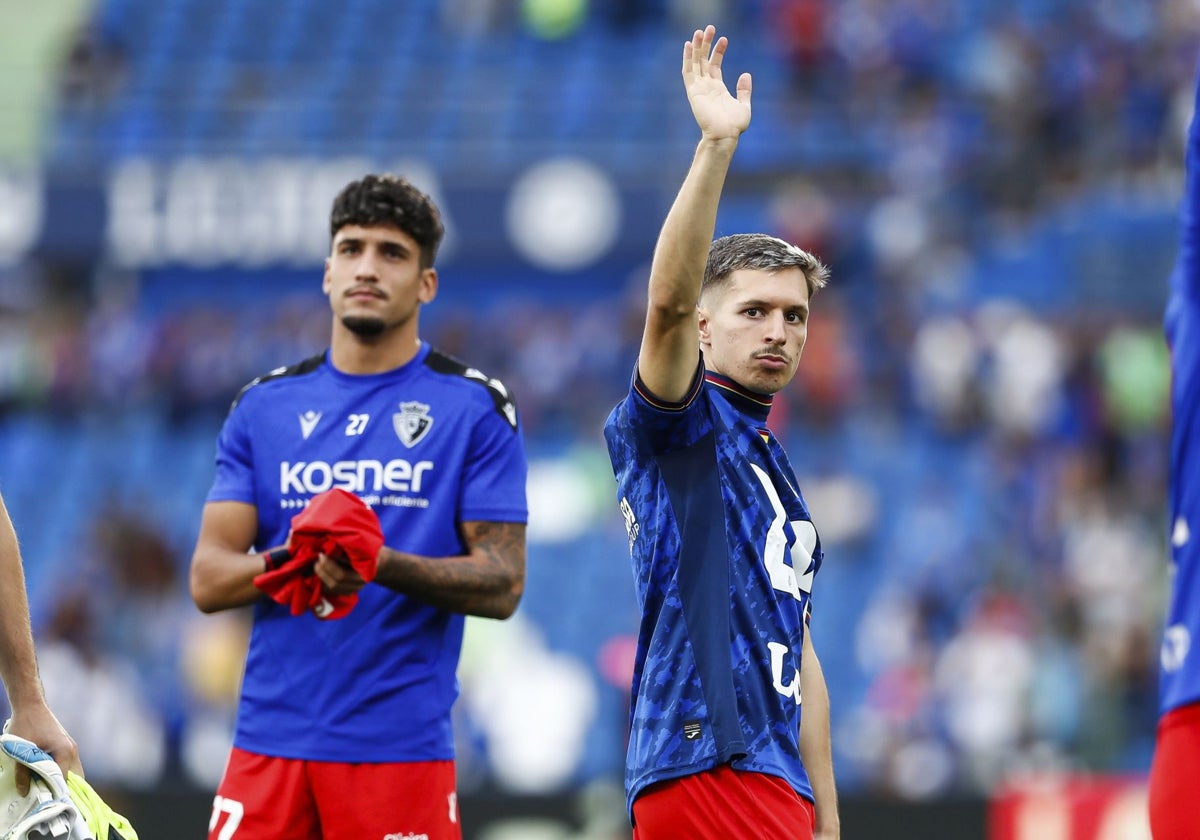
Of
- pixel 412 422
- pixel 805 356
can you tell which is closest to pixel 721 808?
pixel 412 422

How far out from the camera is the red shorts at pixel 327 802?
A: 4852 mm

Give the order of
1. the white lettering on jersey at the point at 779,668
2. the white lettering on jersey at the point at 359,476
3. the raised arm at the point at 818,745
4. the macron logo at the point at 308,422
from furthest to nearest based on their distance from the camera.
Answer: the macron logo at the point at 308,422 < the white lettering on jersey at the point at 359,476 < the raised arm at the point at 818,745 < the white lettering on jersey at the point at 779,668

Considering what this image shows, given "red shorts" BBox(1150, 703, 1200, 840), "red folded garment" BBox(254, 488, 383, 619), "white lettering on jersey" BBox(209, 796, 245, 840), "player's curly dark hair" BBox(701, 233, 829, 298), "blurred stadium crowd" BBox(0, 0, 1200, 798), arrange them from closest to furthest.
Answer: "red shorts" BBox(1150, 703, 1200, 840), "player's curly dark hair" BBox(701, 233, 829, 298), "red folded garment" BBox(254, 488, 383, 619), "white lettering on jersey" BBox(209, 796, 245, 840), "blurred stadium crowd" BBox(0, 0, 1200, 798)

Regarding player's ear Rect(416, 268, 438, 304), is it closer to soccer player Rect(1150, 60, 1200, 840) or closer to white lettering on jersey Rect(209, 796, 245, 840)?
white lettering on jersey Rect(209, 796, 245, 840)

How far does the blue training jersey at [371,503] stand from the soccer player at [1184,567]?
194cm

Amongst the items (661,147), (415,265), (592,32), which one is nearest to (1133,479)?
(661,147)

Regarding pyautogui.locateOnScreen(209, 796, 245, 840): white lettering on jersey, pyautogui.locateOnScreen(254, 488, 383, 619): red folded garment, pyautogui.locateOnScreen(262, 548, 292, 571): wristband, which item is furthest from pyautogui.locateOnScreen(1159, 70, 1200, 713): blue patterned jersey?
pyautogui.locateOnScreen(209, 796, 245, 840): white lettering on jersey

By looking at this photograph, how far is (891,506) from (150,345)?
6.87 metres

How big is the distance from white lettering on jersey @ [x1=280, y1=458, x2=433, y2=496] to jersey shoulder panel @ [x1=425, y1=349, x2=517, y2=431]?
0.30m

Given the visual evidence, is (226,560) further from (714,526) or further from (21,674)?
(714,526)

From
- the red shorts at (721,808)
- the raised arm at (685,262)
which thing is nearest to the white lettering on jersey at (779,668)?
the red shorts at (721,808)

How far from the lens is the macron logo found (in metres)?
5.18

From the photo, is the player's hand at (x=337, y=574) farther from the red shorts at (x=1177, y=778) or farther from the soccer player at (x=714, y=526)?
the red shorts at (x=1177, y=778)

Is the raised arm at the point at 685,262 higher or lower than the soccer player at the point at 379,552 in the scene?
higher
